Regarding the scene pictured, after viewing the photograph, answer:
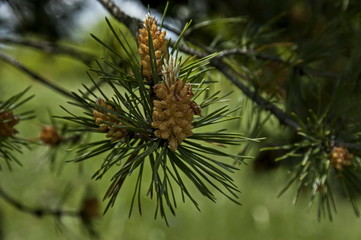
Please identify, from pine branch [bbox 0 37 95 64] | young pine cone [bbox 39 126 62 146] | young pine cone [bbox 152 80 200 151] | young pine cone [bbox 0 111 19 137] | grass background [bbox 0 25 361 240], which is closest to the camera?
young pine cone [bbox 152 80 200 151]

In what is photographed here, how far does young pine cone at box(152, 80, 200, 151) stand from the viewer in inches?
21.4

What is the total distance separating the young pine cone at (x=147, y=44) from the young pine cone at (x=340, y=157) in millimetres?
318

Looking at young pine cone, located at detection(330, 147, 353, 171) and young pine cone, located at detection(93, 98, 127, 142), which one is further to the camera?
young pine cone, located at detection(330, 147, 353, 171)

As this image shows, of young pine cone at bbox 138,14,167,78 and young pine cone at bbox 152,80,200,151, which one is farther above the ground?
young pine cone at bbox 138,14,167,78

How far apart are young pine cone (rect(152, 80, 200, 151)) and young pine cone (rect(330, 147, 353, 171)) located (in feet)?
0.93

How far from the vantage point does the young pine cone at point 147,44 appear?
1.88 feet

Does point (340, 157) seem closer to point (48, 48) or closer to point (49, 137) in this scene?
point (49, 137)

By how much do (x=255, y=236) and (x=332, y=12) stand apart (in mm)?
1573

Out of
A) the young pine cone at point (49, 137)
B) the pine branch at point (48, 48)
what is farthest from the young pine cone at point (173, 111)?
the pine branch at point (48, 48)

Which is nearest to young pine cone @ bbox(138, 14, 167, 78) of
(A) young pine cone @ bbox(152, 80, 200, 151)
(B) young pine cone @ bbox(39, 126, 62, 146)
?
(A) young pine cone @ bbox(152, 80, 200, 151)

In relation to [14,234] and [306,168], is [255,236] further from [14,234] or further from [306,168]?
[306,168]

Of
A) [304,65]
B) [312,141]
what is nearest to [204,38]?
[304,65]

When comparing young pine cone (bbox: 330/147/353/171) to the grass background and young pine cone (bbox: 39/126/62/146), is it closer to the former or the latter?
young pine cone (bbox: 39/126/62/146)

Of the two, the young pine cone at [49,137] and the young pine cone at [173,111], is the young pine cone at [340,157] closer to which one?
the young pine cone at [173,111]
